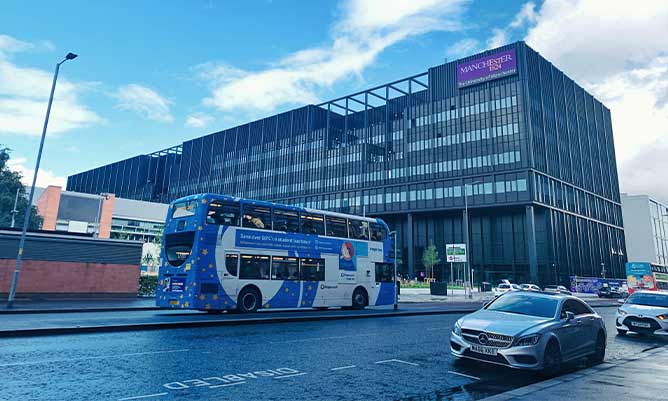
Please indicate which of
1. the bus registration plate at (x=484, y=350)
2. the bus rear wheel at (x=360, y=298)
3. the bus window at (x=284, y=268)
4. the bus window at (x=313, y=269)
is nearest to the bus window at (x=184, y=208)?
the bus window at (x=284, y=268)

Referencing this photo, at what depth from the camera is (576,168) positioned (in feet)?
261

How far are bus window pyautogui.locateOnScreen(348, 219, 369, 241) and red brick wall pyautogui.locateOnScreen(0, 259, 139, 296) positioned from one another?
13871 millimetres

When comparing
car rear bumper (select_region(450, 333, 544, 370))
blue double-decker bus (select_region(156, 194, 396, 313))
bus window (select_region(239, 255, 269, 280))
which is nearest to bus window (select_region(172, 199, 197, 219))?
blue double-decker bus (select_region(156, 194, 396, 313))

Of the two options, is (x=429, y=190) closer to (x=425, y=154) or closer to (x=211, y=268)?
(x=425, y=154)

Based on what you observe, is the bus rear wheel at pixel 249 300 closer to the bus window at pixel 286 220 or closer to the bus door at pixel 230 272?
the bus door at pixel 230 272

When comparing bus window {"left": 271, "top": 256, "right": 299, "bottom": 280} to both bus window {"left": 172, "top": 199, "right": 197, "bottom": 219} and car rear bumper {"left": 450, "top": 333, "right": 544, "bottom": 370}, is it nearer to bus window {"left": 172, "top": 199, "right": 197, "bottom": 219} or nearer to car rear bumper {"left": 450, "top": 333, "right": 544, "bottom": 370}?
bus window {"left": 172, "top": 199, "right": 197, "bottom": 219}

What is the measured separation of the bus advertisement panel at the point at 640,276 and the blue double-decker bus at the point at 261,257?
140 feet

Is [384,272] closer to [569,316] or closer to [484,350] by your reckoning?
[569,316]

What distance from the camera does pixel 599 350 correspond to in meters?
9.52

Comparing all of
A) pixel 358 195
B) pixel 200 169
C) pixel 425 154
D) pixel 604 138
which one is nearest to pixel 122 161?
pixel 200 169

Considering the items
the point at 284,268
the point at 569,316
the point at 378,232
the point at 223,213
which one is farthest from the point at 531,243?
the point at 569,316

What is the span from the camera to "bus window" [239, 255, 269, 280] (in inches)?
683

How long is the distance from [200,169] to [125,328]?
10693cm

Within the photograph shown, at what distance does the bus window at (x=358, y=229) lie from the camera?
72.2ft
